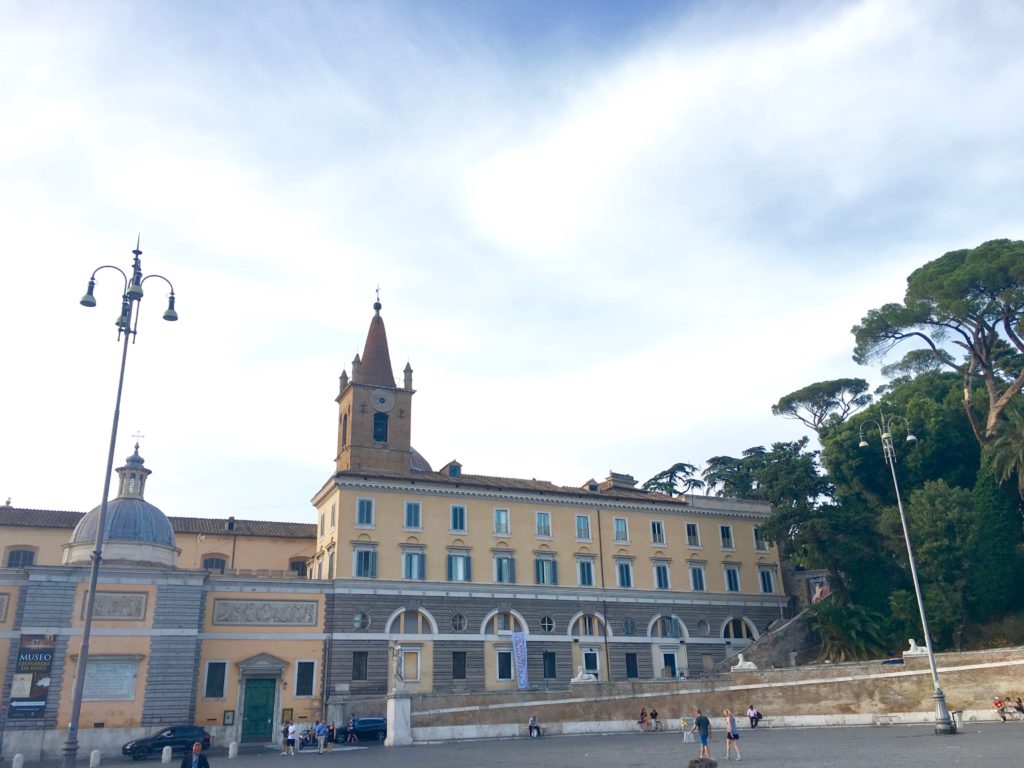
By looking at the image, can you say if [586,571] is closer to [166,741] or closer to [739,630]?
[739,630]

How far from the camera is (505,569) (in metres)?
43.5

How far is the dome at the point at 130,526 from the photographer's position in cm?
3712

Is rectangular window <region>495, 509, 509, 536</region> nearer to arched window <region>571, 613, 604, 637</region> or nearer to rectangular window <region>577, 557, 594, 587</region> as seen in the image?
rectangular window <region>577, 557, 594, 587</region>

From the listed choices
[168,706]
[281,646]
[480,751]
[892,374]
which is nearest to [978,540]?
[892,374]

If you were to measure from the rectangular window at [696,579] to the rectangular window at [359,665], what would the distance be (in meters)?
18.9

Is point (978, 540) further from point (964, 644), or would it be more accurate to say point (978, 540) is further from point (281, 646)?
point (281, 646)

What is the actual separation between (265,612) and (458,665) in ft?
30.9

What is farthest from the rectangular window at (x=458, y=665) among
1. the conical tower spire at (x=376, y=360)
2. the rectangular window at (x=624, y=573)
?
the conical tower spire at (x=376, y=360)

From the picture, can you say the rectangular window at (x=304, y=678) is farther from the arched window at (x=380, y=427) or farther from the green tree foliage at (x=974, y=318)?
the green tree foliage at (x=974, y=318)

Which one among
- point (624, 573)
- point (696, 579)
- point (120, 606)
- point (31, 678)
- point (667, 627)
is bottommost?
point (31, 678)

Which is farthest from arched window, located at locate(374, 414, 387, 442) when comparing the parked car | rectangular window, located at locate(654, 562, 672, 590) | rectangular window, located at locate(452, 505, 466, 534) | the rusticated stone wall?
the rusticated stone wall

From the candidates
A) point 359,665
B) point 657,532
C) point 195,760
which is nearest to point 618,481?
point 657,532

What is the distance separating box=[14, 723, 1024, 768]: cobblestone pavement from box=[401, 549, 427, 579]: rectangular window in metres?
9.86

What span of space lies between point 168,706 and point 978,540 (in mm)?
35218
